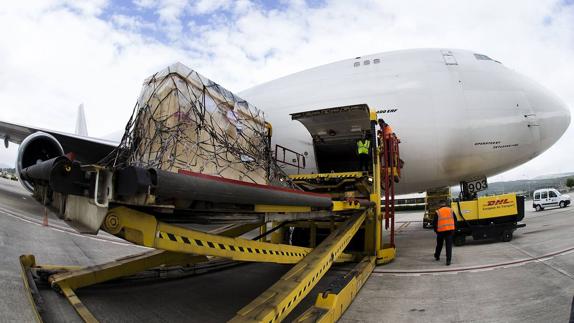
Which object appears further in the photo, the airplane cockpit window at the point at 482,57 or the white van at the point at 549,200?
the white van at the point at 549,200

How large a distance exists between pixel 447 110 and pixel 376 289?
→ 5.46 m

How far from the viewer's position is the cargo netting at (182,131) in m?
4.36

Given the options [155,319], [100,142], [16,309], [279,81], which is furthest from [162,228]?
[279,81]

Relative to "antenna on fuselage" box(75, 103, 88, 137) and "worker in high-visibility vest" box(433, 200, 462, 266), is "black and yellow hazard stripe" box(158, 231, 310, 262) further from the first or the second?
"antenna on fuselage" box(75, 103, 88, 137)

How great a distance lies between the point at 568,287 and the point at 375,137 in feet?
11.6

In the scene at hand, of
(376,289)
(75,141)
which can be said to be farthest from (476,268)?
(75,141)

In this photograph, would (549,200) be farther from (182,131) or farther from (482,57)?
(182,131)

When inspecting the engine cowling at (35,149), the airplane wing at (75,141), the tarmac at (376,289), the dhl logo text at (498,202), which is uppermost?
the airplane wing at (75,141)

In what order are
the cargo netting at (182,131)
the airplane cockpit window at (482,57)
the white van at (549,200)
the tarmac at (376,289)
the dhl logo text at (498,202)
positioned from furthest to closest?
the white van at (549,200) → the airplane cockpit window at (482,57) → the dhl logo text at (498,202) → the cargo netting at (182,131) → the tarmac at (376,289)

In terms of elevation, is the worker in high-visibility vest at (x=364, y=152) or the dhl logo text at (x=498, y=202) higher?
the worker in high-visibility vest at (x=364, y=152)

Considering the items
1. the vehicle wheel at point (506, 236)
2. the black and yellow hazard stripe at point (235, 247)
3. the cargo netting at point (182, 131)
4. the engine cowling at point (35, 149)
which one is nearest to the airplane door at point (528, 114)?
the vehicle wheel at point (506, 236)

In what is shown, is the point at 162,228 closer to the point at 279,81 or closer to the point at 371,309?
the point at 371,309

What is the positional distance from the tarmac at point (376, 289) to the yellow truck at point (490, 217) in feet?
3.40

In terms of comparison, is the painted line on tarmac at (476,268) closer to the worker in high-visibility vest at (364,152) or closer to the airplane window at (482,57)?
the worker in high-visibility vest at (364,152)
